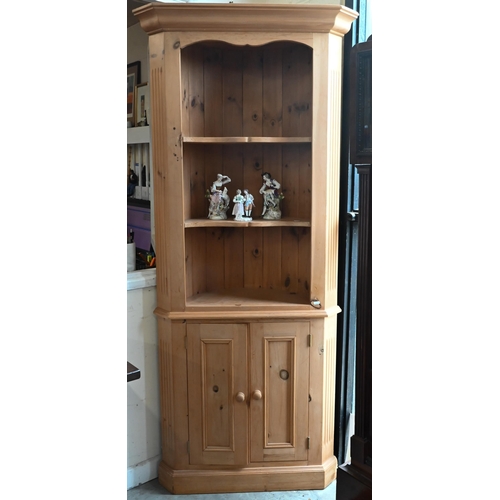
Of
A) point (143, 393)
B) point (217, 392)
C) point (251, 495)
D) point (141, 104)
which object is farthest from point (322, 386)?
point (141, 104)

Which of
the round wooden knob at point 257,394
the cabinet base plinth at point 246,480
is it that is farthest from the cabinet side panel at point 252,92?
the cabinet base plinth at point 246,480

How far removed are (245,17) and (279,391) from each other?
4.75 feet

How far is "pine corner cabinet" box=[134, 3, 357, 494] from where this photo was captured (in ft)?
6.57

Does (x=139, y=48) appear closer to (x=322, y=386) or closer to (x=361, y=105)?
(x=322, y=386)

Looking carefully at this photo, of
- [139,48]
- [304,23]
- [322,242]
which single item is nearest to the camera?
Result: [304,23]

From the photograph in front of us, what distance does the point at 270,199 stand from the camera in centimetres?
225

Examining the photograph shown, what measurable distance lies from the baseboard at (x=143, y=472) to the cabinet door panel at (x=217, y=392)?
197mm

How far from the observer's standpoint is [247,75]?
2.29 m

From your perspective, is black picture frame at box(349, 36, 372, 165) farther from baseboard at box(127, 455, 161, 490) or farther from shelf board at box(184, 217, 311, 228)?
baseboard at box(127, 455, 161, 490)

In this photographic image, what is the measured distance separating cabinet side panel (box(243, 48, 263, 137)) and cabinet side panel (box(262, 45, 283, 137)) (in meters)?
0.02

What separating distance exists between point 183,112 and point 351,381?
1388 millimetres
